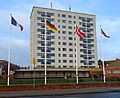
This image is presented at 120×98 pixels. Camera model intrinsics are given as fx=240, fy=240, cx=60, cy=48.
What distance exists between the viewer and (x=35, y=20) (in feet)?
344

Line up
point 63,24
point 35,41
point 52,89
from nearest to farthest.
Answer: point 52,89 → point 35,41 → point 63,24

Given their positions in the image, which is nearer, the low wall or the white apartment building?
the low wall

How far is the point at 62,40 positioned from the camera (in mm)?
Answer: 108688

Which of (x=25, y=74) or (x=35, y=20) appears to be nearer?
(x=25, y=74)

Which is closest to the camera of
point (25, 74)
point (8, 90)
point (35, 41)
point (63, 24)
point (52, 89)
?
point (8, 90)

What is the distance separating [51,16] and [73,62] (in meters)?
23.1

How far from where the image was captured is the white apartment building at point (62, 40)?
104 m

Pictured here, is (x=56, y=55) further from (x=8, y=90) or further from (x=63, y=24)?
(x=8, y=90)

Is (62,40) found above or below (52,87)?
above

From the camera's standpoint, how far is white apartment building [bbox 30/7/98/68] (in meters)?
104

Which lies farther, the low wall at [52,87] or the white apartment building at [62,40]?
the white apartment building at [62,40]

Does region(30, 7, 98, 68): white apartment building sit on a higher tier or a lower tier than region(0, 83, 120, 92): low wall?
higher

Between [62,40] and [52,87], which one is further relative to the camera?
[62,40]

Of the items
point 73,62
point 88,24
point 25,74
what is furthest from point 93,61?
point 25,74
